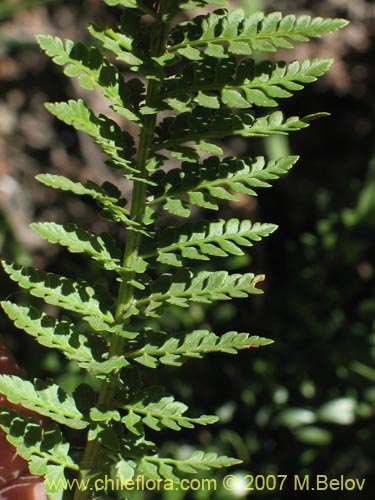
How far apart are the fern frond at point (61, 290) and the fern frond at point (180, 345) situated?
0.11 ft

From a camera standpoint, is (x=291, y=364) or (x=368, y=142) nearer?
(x=291, y=364)

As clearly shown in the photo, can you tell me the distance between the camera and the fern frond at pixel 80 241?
57 centimetres

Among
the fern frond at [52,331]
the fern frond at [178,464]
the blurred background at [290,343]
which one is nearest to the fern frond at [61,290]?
the fern frond at [52,331]

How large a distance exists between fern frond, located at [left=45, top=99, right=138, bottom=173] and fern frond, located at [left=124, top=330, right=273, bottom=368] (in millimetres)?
135

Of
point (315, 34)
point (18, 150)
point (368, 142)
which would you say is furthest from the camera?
point (18, 150)

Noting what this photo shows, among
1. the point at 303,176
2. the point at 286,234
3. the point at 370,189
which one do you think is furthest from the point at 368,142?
the point at 370,189

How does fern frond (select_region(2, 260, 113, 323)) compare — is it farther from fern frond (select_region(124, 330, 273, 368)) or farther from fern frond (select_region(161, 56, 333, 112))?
fern frond (select_region(161, 56, 333, 112))

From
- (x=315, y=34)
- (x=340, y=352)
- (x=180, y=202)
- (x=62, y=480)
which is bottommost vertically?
(x=340, y=352)

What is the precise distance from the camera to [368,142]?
6.95 feet

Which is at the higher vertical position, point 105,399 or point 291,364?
point 105,399

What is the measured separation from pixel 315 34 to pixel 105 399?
12.6 inches

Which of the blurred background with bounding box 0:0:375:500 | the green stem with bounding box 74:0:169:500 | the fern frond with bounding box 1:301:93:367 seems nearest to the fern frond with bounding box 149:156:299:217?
the green stem with bounding box 74:0:169:500

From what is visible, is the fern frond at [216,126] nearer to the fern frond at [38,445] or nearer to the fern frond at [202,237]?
the fern frond at [202,237]

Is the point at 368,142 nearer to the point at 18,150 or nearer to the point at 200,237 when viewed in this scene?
the point at 18,150
